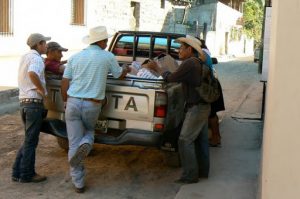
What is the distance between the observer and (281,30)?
2.46 meters

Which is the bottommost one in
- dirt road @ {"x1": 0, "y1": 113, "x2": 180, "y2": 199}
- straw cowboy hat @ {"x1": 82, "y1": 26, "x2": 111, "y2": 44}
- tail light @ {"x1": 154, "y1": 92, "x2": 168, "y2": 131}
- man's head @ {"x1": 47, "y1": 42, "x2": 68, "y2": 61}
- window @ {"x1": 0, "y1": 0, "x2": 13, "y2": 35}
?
dirt road @ {"x1": 0, "y1": 113, "x2": 180, "y2": 199}

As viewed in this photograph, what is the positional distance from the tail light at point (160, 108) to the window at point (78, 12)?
16.9 meters

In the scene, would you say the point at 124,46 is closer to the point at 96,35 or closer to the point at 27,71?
the point at 96,35

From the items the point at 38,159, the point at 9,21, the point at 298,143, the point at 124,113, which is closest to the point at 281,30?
the point at 298,143

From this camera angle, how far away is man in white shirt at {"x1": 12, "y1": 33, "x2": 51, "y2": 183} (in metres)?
4.91

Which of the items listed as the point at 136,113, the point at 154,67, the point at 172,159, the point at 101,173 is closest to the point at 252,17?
the point at 154,67

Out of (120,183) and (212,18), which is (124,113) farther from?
(212,18)

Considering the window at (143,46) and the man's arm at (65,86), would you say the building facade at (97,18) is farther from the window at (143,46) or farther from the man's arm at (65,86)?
the man's arm at (65,86)

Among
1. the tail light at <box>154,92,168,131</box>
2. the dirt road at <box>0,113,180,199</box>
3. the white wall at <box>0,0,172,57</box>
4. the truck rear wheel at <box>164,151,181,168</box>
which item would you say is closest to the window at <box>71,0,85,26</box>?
the white wall at <box>0,0,172,57</box>

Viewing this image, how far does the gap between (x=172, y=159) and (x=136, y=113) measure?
105 cm

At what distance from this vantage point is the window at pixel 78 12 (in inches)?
839

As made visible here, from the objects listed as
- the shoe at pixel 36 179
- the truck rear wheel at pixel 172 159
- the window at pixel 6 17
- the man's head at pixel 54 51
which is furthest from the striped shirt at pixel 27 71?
the window at pixel 6 17

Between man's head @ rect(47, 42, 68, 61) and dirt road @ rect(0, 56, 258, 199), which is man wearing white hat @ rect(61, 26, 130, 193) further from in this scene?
man's head @ rect(47, 42, 68, 61)

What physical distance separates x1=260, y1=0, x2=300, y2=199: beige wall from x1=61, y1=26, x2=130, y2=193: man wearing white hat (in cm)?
259
